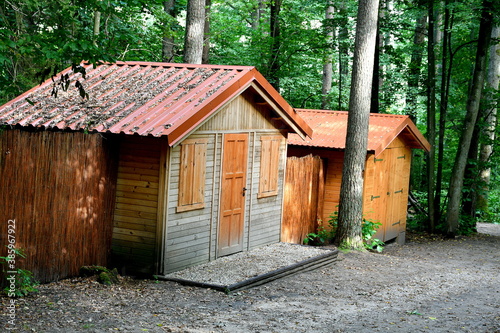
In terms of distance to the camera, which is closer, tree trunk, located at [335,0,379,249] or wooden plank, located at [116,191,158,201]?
wooden plank, located at [116,191,158,201]

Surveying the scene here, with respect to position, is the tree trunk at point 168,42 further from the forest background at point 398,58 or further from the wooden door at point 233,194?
the wooden door at point 233,194

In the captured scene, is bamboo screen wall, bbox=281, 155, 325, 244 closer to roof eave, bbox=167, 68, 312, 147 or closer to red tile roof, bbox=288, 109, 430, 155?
red tile roof, bbox=288, 109, 430, 155

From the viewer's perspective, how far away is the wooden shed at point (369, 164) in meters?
14.7

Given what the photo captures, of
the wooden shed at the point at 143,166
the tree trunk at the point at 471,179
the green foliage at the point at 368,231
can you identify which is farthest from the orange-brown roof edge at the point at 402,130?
the wooden shed at the point at 143,166

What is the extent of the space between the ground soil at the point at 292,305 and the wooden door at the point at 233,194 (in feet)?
4.81

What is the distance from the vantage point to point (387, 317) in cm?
808

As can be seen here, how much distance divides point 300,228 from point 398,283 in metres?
4.23

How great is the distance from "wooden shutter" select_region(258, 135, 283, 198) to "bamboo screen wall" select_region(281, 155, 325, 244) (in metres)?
1.36

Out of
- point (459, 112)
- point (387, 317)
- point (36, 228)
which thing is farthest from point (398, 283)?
point (459, 112)

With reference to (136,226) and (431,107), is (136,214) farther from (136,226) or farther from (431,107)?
(431,107)

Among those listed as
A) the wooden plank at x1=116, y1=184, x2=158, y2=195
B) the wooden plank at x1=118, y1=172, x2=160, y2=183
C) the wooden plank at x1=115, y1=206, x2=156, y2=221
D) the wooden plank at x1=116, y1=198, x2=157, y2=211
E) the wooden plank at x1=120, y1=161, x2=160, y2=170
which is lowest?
the wooden plank at x1=115, y1=206, x2=156, y2=221

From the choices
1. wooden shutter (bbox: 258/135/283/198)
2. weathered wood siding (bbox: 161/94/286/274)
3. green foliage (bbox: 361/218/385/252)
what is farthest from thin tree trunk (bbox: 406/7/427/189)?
weathered wood siding (bbox: 161/94/286/274)

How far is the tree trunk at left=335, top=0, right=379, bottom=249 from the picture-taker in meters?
12.8

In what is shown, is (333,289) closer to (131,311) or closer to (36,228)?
(131,311)
